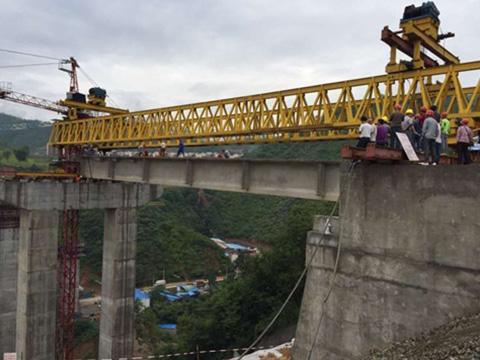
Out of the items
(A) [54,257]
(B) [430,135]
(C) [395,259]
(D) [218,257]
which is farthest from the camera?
(D) [218,257]

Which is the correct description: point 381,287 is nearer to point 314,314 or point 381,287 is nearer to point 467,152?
point 314,314

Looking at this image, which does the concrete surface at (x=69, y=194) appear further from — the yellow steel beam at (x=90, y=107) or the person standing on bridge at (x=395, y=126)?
the person standing on bridge at (x=395, y=126)

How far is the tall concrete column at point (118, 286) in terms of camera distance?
20438mm

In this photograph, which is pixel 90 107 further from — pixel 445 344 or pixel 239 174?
pixel 445 344

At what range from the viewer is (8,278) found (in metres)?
28.2

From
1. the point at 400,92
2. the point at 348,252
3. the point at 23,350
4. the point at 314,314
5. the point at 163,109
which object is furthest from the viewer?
the point at 23,350

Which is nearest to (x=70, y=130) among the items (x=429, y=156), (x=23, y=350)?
(x=23, y=350)

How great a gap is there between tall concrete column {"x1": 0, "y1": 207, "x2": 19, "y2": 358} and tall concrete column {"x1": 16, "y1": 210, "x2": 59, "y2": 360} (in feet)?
32.8

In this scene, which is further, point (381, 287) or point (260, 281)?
point (260, 281)

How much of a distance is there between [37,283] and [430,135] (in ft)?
59.3

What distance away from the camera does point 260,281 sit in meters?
27.9

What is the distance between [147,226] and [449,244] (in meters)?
73.7

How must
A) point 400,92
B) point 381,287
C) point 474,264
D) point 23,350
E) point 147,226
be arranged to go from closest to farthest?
point 474,264 → point 381,287 → point 400,92 → point 23,350 → point 147,226

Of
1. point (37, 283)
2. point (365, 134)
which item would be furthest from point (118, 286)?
point (365, 134)
